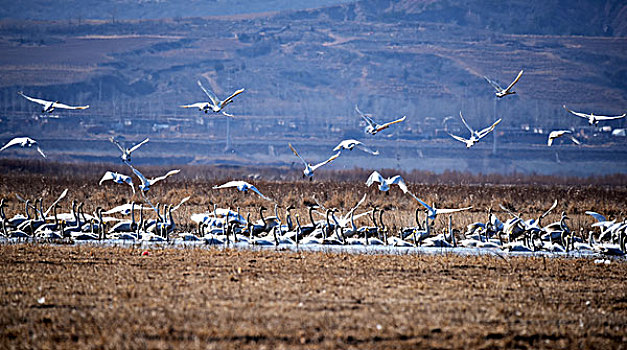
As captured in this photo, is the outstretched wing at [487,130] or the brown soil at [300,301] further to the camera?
the outstretched wing at [487,130]

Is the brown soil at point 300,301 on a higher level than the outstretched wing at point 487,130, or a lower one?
lower

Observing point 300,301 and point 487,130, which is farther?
point 487,130

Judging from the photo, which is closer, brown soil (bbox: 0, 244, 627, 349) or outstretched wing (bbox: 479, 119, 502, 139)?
brown soil (bbox: 0, 244, 627, 349)

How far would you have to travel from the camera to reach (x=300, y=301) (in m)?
14.1

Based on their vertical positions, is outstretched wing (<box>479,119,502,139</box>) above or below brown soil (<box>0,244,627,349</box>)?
above

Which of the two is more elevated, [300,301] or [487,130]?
[487,130]

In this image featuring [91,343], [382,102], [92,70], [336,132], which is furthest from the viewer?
[92,70]

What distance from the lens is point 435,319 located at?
12812 millimetres

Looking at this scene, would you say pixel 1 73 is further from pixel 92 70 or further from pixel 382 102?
pixel 382 102

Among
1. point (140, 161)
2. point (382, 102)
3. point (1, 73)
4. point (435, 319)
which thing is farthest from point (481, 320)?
point (1, 73)

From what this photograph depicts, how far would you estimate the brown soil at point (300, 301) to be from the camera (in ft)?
38.6

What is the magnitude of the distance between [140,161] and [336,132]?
3594 cm

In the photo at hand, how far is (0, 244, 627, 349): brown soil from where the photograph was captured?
38.6 ft

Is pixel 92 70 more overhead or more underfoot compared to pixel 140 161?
more overhead
